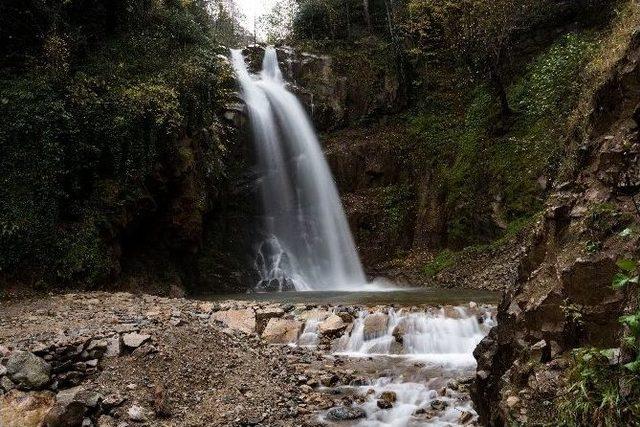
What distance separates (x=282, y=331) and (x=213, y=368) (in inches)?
93.6

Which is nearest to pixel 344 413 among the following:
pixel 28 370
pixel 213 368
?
pixel 213 368

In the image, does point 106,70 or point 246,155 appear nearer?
point 106,70

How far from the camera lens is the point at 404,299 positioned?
11.6 metres

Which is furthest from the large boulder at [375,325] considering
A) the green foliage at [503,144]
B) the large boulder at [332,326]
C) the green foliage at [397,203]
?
the green foliage at [397,203]

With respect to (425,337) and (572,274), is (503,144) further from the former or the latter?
(572,274)

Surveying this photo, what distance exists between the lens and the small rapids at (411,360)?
608cm

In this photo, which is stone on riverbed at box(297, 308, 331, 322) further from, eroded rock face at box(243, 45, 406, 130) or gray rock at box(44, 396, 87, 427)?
eroded rock face at box(243, 45, 406, 130)

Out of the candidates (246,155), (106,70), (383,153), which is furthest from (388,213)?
(106,70)

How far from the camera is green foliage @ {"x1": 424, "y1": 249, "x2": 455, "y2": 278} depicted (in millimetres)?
15328

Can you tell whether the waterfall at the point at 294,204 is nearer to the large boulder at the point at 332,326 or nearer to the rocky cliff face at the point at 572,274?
the large boulder at the point at 332,326

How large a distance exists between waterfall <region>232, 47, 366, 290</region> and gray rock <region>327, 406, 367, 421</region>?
1046 cm

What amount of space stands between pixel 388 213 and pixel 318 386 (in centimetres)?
1214

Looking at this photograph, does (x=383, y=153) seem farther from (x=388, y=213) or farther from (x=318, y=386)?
(x=318, y=386)

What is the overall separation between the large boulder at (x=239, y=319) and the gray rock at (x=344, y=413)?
3044mm
